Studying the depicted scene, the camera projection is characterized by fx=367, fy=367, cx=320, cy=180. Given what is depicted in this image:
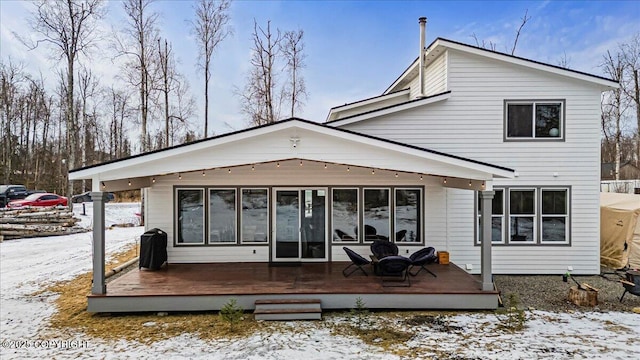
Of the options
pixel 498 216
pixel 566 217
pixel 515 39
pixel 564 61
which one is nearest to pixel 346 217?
pixel 498 216

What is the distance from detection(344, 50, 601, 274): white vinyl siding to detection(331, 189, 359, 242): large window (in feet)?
5.64

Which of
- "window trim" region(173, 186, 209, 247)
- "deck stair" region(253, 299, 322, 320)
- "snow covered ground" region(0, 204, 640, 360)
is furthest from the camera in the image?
"window trim" region(173, 186, 209, 247)

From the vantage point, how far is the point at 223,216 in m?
9.30

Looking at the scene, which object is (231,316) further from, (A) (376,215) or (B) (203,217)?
(A) (376,215)

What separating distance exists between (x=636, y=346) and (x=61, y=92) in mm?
30185

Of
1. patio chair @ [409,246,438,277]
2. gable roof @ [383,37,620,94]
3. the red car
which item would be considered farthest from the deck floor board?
the red car

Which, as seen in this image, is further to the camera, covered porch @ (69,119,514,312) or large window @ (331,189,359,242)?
large window @ (331,189,359,242)

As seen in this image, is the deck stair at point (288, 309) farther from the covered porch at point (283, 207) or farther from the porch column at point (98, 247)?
the porch column at point (98, 247)

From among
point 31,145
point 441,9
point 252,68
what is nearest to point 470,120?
point 441,9

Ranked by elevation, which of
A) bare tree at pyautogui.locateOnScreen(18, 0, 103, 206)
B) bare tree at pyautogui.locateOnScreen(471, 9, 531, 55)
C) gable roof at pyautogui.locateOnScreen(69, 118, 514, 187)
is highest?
bare tree at pyautogui.locateOnScreen(471, 9, 531, 55)

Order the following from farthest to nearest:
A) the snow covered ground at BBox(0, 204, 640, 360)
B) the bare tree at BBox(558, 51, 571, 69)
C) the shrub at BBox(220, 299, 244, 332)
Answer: the bare tree at BBox(558, 51, 571, 69) → the shrub at BBox(220, 299, 244, 332) → the snow covered ground at BBox(0, 204, 640, 360)

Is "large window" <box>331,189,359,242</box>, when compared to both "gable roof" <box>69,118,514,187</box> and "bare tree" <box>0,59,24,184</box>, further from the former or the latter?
"bare tree" <box>0,59,24,184</box>

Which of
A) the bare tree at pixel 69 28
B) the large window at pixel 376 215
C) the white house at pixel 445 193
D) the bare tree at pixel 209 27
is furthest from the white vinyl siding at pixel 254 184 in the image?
the bare tree at pixel 69 28

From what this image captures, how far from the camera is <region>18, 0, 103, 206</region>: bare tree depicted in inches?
592
